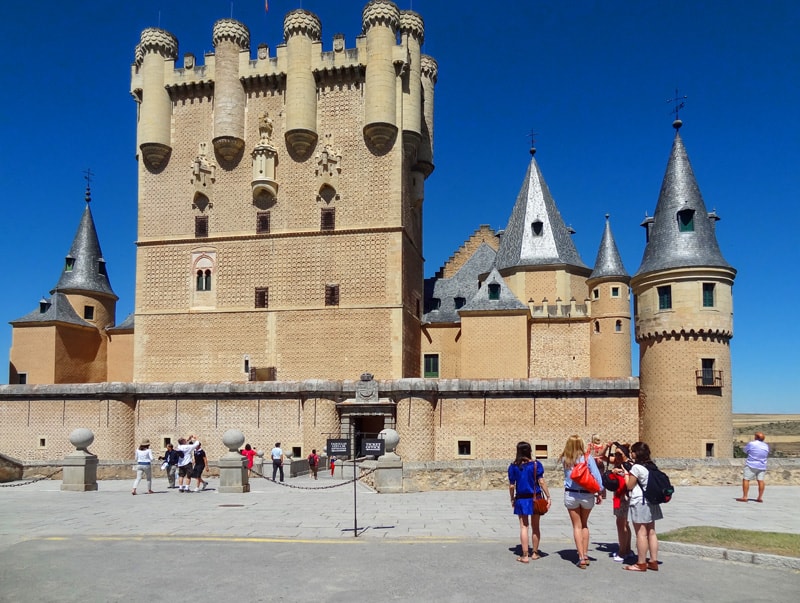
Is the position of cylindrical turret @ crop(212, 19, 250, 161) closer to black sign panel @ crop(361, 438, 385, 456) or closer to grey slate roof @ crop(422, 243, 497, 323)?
grey slate roof @ crop(422, 243, 497, 323)

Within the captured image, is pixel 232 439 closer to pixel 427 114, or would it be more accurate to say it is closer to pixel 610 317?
pixel 610 317

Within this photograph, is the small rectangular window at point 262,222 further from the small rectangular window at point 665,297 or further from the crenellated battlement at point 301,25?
the small rectangular window at point 665,297

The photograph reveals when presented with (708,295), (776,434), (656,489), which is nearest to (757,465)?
(656,489)

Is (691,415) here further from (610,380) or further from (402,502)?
(402,502)

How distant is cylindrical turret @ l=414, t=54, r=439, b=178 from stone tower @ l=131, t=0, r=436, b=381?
218 cm

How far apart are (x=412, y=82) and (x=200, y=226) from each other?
13.1 metres

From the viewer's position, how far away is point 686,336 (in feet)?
79.5

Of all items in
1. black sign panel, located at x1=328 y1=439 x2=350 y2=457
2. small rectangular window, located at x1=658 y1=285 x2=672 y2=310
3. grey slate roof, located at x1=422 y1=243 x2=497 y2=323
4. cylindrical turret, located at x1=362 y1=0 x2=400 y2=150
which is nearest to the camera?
black sign panel, located at x1=328 y1=439 x2=350 y2=457

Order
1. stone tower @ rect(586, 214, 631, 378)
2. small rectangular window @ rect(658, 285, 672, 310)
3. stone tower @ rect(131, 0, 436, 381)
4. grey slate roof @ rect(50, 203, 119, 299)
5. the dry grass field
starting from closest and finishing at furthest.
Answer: small rectangular window @ rect(658, 285, 672, 310) < stone tower @ rect(131, 0, 436, 381) < stone tower @ rect(586, 214, 631, 378) < grey slate roof @ rect(50, 203, 119, 299) < the dry grass field

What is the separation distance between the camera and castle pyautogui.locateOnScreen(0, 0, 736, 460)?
28703 mm

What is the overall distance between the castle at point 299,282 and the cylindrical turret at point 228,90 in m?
0.08

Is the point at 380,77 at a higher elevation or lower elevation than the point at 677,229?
higher

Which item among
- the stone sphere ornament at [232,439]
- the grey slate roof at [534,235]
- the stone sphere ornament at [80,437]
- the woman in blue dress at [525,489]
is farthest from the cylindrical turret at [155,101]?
the woman in blue dress at [525,489]

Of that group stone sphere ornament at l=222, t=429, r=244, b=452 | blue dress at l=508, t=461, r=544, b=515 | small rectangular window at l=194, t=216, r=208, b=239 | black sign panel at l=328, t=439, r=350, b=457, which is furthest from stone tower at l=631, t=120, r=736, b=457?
small rectangular window at l=194, t=216, r=208, b=239
